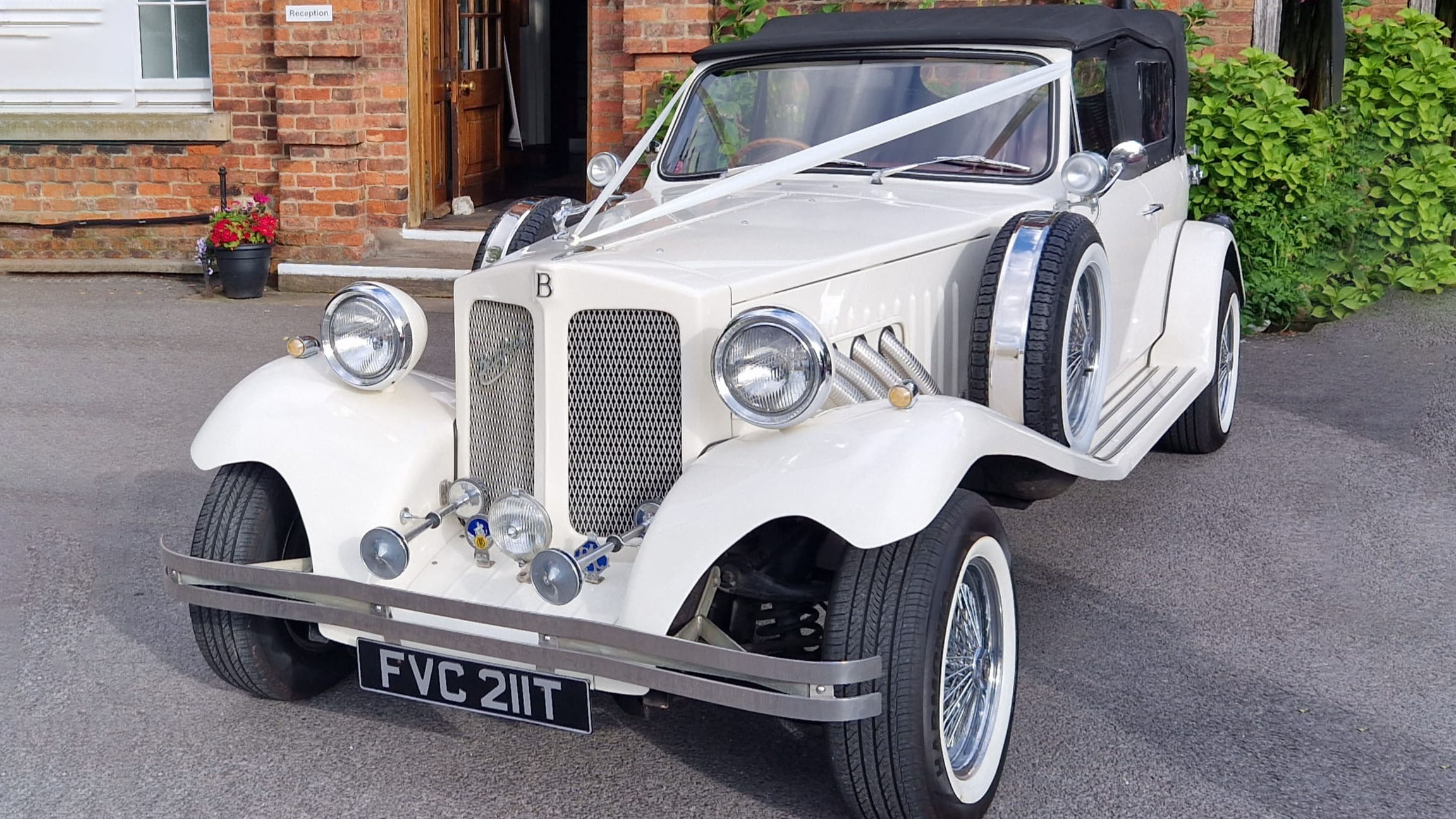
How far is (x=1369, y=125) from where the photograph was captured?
28.8 ft

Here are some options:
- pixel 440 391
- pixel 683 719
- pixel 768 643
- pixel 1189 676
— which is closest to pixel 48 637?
pixel 440 391

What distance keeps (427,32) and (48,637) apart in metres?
7.17

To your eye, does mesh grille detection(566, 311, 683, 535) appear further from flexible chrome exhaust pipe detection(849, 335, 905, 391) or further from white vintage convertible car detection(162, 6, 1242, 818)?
flexible chrome exhaust pipe detection(849, 335, 905, 391)

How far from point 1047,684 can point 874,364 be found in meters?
1.04

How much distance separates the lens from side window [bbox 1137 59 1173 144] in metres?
5.56

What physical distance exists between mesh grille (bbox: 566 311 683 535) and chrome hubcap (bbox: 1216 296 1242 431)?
3450mm

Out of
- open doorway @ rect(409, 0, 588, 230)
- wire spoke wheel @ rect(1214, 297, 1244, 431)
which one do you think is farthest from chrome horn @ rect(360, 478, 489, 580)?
open doorway @ rect(409, 0, 588, 230)

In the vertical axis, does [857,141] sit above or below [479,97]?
below

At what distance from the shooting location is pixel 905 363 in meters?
3.74

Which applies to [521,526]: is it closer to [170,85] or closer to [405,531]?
[405,531]

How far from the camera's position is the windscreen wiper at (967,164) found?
450 cm

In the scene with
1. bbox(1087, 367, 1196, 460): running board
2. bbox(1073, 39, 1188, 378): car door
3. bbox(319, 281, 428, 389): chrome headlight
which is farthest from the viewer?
bbox(1073, 39, 1188, 378): car door

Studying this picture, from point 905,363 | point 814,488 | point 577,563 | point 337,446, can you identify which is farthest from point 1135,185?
point 337,446

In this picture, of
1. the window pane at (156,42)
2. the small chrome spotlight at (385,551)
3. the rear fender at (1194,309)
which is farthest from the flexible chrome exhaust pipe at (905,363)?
the window pane at (156,42)
